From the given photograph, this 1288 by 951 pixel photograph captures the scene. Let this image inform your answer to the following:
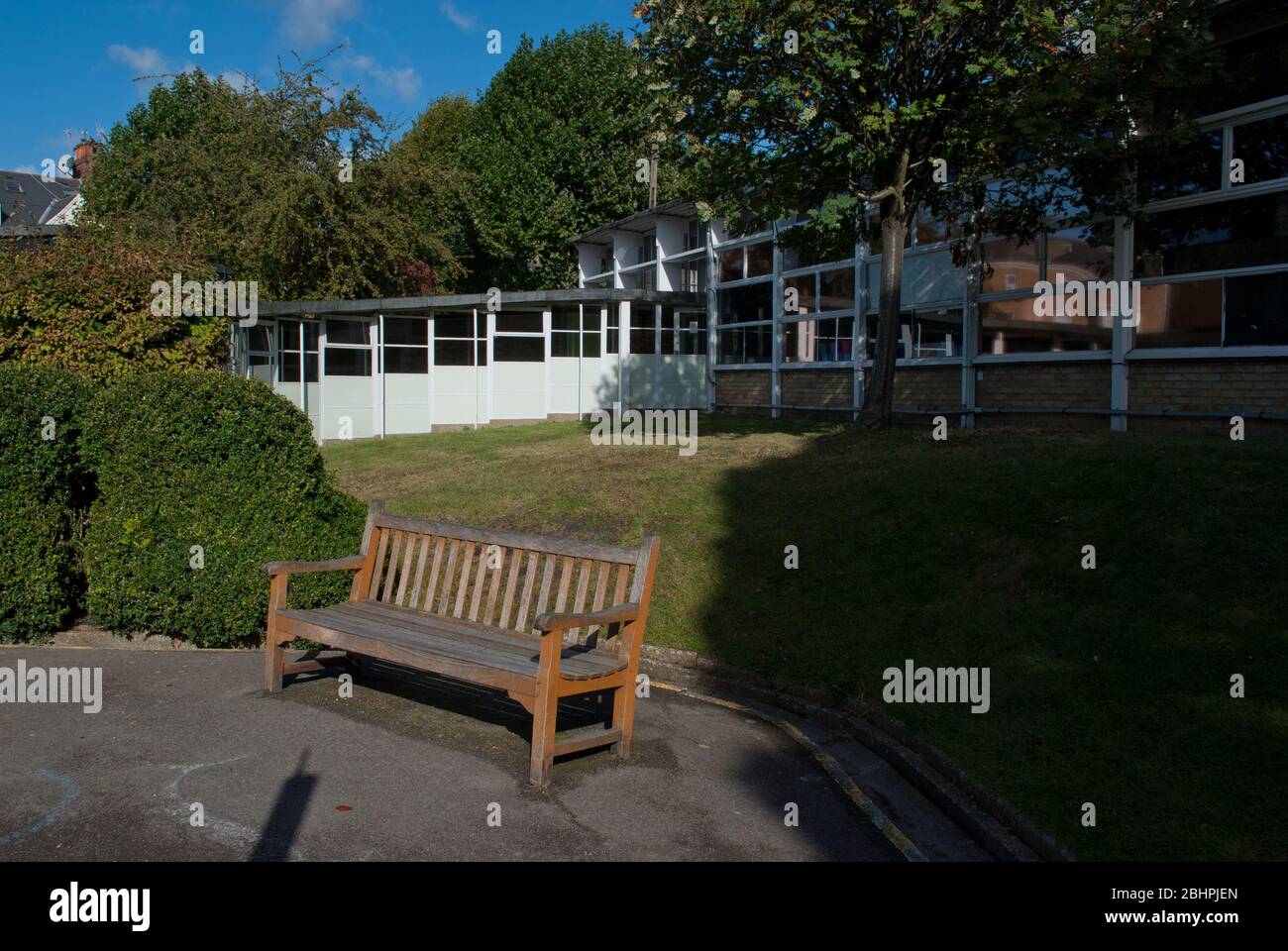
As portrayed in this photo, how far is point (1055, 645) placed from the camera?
664 centimetres

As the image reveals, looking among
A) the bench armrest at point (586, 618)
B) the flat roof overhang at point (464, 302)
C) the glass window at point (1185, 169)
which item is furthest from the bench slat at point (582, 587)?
the flat roof overhang at point (464, 302)

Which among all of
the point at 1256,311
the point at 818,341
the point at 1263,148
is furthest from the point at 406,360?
the point at 1263,148

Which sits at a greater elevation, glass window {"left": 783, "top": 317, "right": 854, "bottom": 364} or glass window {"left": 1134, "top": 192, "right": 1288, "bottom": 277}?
glass window {"left": 1134, "top": 192, "right": 1288, "bottom": 277}

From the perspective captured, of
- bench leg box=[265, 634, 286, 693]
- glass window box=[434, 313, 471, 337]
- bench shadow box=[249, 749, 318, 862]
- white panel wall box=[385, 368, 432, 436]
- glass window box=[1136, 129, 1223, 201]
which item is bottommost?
bench shadow box=[249, 749, 318, 862]

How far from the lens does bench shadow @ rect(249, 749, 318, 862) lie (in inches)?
171

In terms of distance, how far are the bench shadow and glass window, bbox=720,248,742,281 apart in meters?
21.8

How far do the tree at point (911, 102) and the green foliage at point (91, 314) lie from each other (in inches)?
270

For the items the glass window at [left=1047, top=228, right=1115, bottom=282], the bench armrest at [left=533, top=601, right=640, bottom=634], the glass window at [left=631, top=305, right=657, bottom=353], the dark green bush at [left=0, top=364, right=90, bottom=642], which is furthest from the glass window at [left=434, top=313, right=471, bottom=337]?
the bench armrest at [left=533, top=601, right=640, bottom=634]

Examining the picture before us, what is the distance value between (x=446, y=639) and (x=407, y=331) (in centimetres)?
2000

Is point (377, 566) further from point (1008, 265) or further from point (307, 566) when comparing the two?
point (1008, 265)

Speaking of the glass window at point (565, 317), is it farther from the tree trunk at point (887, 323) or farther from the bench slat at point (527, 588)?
the bench slat at point (527, 588)

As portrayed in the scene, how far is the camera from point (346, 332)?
81.5ft

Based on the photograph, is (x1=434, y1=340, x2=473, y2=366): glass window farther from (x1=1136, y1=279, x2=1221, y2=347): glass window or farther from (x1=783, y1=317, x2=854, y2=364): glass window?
(x1=1136, y1=279, x2=1221, y2=347): glass window
